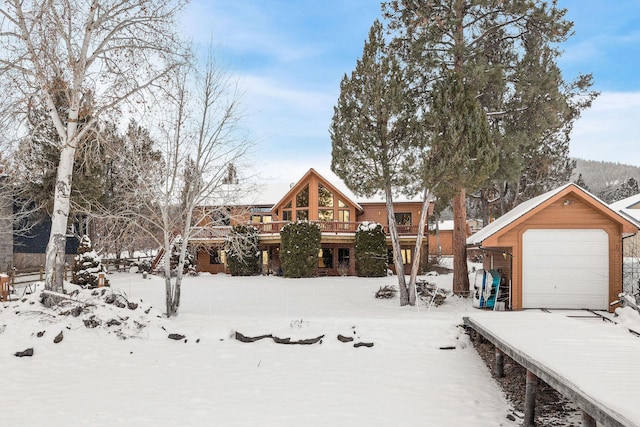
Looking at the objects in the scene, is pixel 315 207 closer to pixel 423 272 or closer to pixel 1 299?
pixel 423 272

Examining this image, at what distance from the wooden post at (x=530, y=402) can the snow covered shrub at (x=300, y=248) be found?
1779 centimetres

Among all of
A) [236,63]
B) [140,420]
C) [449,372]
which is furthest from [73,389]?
[236,63]

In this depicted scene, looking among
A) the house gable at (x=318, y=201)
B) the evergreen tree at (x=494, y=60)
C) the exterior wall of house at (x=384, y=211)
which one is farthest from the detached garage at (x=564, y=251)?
the house gable at (x=318, y=201)

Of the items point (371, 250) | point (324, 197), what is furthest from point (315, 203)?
point (371, 250)

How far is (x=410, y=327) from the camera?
1071cm

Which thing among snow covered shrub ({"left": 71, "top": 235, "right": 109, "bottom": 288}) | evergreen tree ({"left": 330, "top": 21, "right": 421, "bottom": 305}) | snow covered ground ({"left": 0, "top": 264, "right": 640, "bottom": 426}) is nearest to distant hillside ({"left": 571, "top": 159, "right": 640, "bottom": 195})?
evergreen tree ({"left": 330, "top": 21, "right": 421, "bottom": 305})

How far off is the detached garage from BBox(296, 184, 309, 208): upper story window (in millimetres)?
14734

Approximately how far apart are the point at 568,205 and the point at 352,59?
8441 millimetres

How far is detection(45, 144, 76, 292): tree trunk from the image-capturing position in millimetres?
10906

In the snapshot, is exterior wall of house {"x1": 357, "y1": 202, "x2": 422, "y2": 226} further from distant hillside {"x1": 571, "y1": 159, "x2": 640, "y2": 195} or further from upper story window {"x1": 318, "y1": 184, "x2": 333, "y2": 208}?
distant hillside {"x1": 571, "y1": 159, "x2": 640, "y2": 195}

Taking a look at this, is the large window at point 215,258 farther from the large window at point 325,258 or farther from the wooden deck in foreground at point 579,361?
the wooden deck in foreground at point 579,361

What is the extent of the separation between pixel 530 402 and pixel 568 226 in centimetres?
950

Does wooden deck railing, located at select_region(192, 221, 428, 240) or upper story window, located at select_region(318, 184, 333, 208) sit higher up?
upper story window, located at select_region(318, 184, 333, 208)

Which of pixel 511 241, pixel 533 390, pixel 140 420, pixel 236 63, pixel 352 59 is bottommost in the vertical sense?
pixel 140 420
